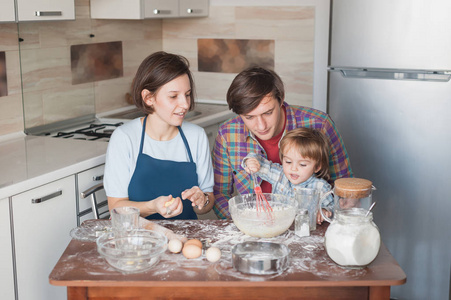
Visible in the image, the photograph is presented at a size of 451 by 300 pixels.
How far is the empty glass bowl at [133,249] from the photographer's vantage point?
1643 millimetres

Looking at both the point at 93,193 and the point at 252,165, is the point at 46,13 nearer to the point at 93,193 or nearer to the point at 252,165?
the point at 93,193

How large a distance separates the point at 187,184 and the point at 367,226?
909mm

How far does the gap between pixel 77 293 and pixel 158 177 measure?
770 mm

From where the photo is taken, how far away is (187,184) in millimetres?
2389

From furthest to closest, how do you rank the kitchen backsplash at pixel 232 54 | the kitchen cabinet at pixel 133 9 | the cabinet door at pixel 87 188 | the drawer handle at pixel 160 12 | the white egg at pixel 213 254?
the kitchen backsplash at pixel 232 54 → the drawer handle at pixel 160 12 → the kitchen cabinet at pixel 133 9 → the cabinet door at pixel 87 188 → the white egg at pixel 213 254

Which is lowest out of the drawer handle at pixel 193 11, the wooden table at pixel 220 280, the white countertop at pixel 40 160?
the wooden table at pixel 220 280

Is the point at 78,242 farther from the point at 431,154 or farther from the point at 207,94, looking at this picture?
the point at 207,94

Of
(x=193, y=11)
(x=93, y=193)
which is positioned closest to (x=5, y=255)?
(x=93, y=193)

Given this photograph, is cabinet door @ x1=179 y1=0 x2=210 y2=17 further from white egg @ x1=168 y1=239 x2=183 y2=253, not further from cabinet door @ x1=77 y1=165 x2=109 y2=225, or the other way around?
white egg @ x1=168 y1=239 x2=183 y2=253

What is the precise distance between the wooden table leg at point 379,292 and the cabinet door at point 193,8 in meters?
2.70

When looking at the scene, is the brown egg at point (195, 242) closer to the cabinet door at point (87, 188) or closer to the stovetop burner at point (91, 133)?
the cabinet door at point (87, 188)

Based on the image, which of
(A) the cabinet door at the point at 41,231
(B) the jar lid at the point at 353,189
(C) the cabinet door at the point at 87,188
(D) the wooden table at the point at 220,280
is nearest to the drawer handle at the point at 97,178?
(C) the cabinet door at the point at 87,188

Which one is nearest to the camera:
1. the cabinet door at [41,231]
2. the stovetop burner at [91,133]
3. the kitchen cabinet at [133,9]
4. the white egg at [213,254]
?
the white egg at [213,254]

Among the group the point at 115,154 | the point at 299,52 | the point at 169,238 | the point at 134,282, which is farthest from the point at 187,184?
the point at 299,52
